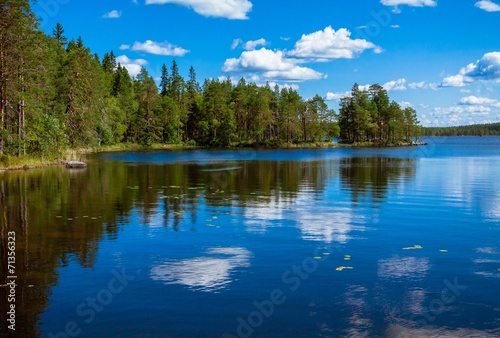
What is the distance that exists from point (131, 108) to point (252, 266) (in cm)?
13306

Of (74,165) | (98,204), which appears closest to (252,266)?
(98,204)

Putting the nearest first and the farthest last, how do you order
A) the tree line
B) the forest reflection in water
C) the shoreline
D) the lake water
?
the lake water < the forest reflection in water < the shoreline < the tree line

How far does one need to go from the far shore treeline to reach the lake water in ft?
89.0

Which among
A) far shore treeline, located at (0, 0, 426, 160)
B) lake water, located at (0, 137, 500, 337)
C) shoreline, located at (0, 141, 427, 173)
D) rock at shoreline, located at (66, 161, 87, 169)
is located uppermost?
far shore treeline, located at (0, 0, 426, 160)

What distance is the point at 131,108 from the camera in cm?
14300

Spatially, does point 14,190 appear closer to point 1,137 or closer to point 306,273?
point 1,137

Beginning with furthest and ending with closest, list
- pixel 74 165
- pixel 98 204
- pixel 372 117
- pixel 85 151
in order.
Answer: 1. pixel 372 117
2. pixel 85 151
3. pixel 74 165
4. pixel 98 204

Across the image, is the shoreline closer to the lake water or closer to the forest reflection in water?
the forest reflection in water

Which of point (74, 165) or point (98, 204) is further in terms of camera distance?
point (74, 165)

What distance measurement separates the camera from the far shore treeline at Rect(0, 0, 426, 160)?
55.5m

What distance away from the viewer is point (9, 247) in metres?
18.6

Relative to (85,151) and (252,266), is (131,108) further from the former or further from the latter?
(252,266)

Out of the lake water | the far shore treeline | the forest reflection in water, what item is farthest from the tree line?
the lake water

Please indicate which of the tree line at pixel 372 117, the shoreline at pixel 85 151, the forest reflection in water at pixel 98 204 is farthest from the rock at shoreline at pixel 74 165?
the tree line at pixel 372 117
